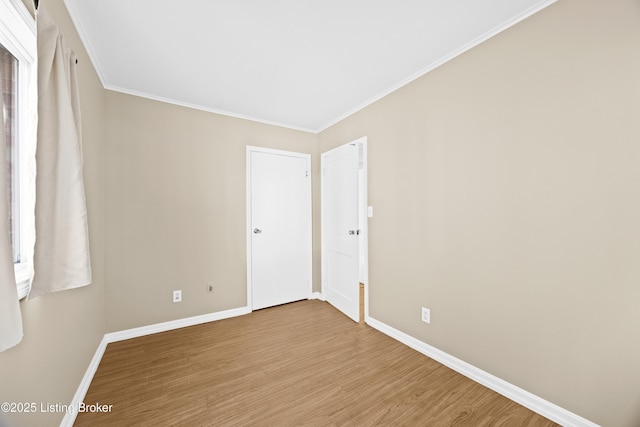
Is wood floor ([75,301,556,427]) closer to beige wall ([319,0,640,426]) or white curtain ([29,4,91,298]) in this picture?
beige wall ([319,0,640,426])

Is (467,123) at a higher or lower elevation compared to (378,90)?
lower

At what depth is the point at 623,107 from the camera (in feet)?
4.35

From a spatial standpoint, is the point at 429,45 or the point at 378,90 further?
the point at 378,90

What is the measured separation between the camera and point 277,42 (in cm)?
193

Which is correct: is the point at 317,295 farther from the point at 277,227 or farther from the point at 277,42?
the point at 277,42

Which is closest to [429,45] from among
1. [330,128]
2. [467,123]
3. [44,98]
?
[467,123]

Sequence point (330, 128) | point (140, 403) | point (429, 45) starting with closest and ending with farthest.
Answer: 1. point (140, 403)
2. point (429, 45)
3. point (330, 128)

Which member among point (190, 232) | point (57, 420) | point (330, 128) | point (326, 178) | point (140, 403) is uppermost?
point (330, 128)

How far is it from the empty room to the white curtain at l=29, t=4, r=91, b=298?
1 cm

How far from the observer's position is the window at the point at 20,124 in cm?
114

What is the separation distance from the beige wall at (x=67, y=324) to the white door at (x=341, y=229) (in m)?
2.45

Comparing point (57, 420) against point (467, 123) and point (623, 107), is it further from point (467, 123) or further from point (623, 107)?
point (623, 107)

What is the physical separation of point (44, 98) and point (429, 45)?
2.38 meters

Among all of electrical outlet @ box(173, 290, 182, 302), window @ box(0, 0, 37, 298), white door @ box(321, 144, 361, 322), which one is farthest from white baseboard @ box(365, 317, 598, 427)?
window @ box(0, 0, 37, 298)
